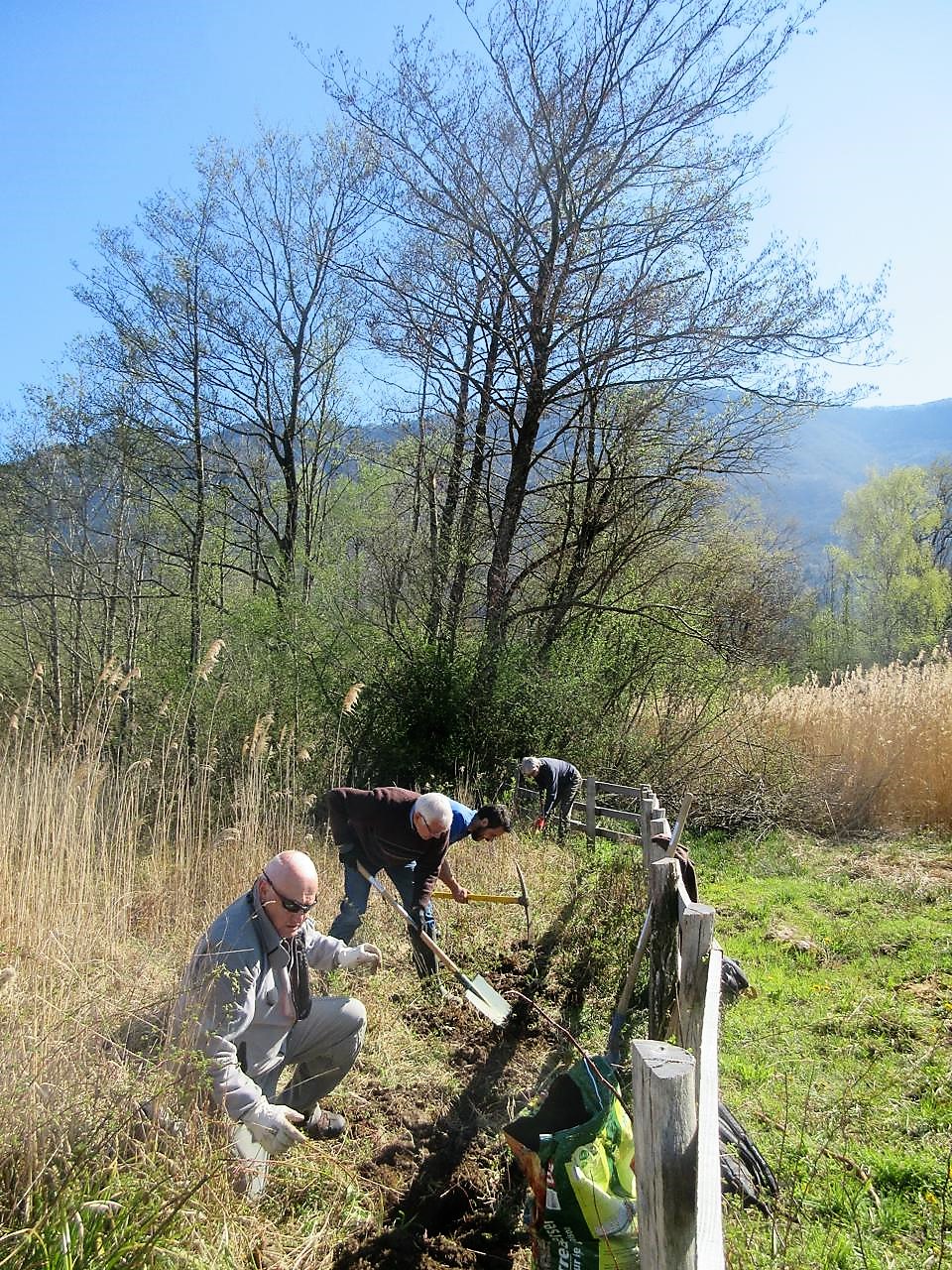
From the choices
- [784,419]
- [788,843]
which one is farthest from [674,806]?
[784,419]

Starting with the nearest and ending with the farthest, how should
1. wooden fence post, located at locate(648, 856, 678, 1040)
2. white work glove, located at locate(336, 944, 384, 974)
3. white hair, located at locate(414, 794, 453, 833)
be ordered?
white work glove, located at locate(336, 944, 384, 974), wooden fence post, located at locate(648, 856, 678, 1040), white hair, located at locate(414, 794, 453, 833)

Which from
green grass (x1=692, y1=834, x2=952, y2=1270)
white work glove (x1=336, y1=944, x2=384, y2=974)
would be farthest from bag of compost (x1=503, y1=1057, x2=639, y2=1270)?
white work glove (x1=336, y1=944, x2=384, y2=974)

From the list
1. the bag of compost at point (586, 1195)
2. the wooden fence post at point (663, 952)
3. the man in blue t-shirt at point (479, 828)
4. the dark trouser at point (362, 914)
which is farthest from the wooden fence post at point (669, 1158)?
the man in blue t-shirt at point (479, 828)

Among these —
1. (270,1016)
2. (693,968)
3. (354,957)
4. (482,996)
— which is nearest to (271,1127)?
(270,1016)

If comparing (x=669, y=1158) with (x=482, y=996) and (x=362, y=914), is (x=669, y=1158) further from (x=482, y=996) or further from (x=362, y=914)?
(x=362, y=914)

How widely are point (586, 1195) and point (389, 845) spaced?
3.39 m

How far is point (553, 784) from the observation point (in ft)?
29.7

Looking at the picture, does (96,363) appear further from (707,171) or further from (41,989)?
(41,989)

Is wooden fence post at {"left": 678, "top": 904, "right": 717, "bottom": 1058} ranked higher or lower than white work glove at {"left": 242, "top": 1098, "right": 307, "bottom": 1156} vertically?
higher

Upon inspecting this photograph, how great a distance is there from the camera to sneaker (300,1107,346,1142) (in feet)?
12.0

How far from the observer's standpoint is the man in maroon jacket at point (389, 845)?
5.54 metres

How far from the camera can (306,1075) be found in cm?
386

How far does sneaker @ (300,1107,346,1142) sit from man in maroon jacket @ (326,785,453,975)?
1823 mm

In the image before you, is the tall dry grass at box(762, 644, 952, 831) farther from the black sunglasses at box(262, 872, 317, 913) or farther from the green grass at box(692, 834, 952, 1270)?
the black sunglasses at box(262, 872, 317, 913)
